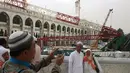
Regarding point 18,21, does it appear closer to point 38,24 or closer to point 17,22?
point 17,22

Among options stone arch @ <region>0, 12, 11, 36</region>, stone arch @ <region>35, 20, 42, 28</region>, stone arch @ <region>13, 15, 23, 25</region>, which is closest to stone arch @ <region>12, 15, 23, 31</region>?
stone arch @ <region>13, 15, 23, 25</region>

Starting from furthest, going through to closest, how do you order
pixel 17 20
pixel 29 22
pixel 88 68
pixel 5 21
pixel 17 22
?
pixel 29 22
pixel 17 20
pixel 17 22
pixel 5 21
pixel 88 68

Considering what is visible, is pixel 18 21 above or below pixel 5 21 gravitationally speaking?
above

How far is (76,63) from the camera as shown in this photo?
554cm

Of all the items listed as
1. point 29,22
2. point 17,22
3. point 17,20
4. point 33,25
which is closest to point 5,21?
point 17,22

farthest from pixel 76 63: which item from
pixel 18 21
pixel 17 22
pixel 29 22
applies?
pixel 29 22

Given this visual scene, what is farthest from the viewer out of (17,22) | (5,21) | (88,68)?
(17,22)

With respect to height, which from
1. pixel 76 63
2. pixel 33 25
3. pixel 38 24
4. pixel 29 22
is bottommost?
pixel 76 63

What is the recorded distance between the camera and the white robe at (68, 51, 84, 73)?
18.0ft

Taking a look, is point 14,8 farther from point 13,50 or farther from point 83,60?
point 13,50

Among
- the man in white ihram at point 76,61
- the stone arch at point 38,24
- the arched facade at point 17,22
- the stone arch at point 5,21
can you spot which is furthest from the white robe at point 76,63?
the stone arch at point 38,24

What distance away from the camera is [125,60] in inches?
207

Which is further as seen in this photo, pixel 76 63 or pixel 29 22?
pixel 29 22

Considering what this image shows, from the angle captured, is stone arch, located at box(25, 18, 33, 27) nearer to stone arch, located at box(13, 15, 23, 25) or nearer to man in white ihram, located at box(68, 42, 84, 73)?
stone arch, located at box(13, 15, 23, 25)
